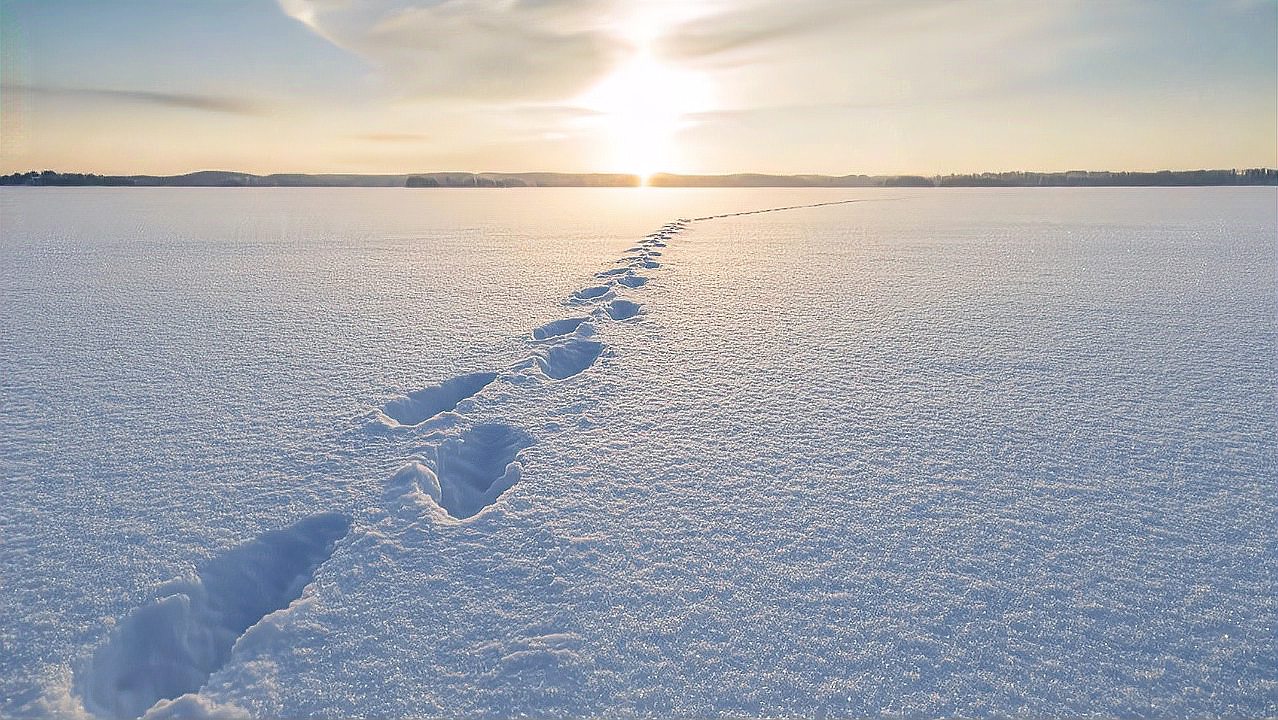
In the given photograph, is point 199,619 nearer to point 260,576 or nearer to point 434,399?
point 260,576

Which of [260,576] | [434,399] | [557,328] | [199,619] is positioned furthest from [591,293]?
[199,619]

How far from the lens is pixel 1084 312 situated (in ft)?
12.5

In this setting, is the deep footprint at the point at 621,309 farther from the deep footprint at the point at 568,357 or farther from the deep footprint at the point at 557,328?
the deep footprint at the point at 568,357

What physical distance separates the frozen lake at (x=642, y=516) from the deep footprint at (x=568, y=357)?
0.02m

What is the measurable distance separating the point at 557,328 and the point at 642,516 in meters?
2.07

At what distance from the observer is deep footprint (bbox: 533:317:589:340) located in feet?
11.2

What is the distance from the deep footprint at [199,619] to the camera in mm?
1167

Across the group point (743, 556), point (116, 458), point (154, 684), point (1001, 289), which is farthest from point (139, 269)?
point (1001, 289)

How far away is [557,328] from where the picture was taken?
3.53 meters

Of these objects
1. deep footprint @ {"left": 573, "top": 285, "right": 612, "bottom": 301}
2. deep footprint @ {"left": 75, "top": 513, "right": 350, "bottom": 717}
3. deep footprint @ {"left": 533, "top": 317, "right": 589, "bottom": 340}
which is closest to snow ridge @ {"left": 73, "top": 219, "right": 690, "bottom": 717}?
deep footprint @ {"left": 75, "top": 513, "right": 350, "bottom": 717}

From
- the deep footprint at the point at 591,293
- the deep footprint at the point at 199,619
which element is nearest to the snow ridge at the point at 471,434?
the deep footprint at the point at 199,619

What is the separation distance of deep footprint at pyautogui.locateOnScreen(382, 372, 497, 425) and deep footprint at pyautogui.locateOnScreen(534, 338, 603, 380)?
27cm

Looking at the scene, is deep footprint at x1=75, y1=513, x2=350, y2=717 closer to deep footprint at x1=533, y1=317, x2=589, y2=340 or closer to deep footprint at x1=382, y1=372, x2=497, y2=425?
deep footprint at x1=382, y1=372, x2=497, y2=425

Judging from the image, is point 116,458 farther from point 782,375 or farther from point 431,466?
point 782,375
